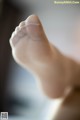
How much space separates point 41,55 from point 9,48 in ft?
0.44

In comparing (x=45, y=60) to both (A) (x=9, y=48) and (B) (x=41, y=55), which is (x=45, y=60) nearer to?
(B) (x=41, y=55)

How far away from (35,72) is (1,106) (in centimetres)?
19

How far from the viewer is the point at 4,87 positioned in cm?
99

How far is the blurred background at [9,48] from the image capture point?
3.02 feet

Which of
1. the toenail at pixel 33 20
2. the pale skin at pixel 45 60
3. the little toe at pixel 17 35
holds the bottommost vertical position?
the pale skin at pixel 45 60

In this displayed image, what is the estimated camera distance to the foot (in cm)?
92

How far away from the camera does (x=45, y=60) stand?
924 mm

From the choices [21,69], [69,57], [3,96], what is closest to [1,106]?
[3,96]

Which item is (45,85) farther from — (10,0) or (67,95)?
(10,0)

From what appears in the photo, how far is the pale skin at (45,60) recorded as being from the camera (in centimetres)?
91

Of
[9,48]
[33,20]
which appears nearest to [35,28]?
[33,20]

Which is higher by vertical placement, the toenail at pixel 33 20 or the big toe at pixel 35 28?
the toenail at pixel 33 20

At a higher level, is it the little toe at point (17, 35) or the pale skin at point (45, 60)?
the little toe at point (17, 35)

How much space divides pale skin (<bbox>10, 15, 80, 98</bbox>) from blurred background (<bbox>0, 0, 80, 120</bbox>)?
0.08 feet
